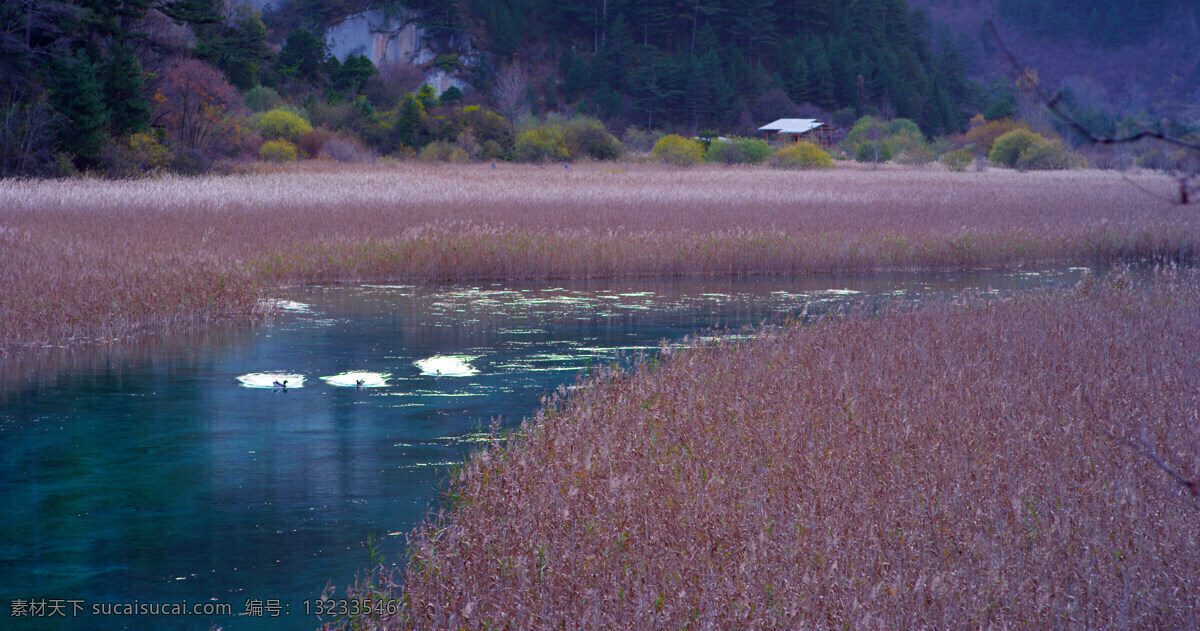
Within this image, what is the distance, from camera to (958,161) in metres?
58.3

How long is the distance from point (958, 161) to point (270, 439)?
180 feet

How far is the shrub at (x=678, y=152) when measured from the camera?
57031 millimetres

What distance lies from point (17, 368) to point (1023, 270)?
17956 millimetres

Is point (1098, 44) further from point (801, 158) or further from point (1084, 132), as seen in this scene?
point (1084, 132)

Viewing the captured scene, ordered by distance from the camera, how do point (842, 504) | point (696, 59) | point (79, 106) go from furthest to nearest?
1. point (696, 59)
2. point (79, 106)
3. point (842, 504)

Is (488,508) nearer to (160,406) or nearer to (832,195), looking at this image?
(160,406)

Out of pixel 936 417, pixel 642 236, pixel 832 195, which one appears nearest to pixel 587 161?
pixel 832 195

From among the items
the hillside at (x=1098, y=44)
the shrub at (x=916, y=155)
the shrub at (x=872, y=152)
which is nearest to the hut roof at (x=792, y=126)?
the shrub at (x=916, y=155)

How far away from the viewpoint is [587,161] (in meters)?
57.0

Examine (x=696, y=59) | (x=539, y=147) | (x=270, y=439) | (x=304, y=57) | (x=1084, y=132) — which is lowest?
(x=270, y=439)

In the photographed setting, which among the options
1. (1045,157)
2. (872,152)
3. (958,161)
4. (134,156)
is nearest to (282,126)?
(134,156)

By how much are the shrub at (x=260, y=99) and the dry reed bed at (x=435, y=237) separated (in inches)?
1306

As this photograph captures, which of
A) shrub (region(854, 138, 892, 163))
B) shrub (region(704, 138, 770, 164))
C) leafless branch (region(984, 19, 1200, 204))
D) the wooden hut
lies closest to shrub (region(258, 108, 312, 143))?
shrub (region(704, 138, 770, 164))

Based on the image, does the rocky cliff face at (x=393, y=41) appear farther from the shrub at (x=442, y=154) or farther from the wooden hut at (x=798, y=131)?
the shrub at (x=442, y=154)
